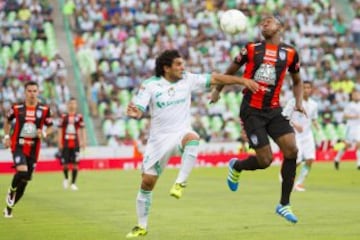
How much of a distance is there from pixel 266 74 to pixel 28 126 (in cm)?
521

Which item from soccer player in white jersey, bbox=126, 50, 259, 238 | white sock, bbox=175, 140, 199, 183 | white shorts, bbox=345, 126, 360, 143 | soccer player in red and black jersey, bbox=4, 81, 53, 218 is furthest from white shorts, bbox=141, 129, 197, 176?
white shorts, bbox=345, 126, 360, 143

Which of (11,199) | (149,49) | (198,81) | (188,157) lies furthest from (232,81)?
(149,49)

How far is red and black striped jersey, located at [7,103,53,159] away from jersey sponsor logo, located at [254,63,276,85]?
4938 mm

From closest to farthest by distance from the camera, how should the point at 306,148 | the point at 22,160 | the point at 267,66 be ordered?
the point at 267,66 → the point at 22,160 → the point at 306,148

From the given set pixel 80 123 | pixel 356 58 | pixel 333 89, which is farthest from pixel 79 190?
pixel 356 58

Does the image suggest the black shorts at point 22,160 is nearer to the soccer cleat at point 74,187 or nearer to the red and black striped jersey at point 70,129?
the soccer cleat at point 74,187

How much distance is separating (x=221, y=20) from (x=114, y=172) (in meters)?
19.2

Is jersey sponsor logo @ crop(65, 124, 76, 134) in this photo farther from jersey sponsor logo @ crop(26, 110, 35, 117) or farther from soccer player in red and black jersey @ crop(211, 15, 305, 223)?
soccer player in red and black jersey @ crop(211, 15, 305, 223)

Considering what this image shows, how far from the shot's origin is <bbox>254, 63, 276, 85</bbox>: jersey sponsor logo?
1408 centimetres

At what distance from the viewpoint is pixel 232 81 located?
12.9 m

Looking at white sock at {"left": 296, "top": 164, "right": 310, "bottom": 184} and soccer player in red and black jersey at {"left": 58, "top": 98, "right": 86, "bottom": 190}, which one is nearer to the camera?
white sock at {"left": 296, "top": 164, "right": 310, "bottom": 184}

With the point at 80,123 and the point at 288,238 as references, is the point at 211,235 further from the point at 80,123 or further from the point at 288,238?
the point at 80,123

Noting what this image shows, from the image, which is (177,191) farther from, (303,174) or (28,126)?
(303,174)

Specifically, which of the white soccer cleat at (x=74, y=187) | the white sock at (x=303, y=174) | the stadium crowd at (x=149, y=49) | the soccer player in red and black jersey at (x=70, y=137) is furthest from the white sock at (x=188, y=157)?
the stadium crowd at (x=149, y=49)
